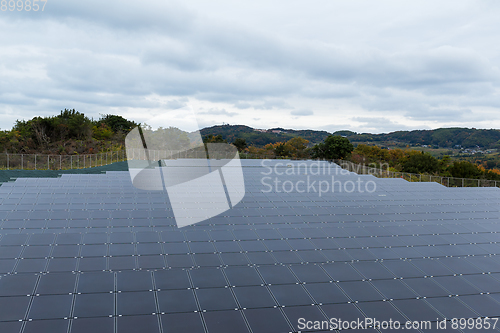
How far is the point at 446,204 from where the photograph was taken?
763 inches

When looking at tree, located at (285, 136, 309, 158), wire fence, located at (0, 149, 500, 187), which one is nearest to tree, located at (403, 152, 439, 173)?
tree, located at (285, 136, 309, 158)

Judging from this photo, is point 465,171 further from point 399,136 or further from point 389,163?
point 399,136

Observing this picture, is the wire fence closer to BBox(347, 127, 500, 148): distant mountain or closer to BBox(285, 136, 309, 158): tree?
BBox(285, 136, 309, 158): tree

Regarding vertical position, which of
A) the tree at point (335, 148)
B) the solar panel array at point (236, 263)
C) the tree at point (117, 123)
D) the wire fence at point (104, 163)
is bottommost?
the solar panel array at point (236, 263)

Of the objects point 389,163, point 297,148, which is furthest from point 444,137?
point 297,148

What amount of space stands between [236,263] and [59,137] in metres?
62.1

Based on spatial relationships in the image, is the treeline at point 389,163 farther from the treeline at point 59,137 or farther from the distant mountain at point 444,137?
the distant mountain at point 444,137

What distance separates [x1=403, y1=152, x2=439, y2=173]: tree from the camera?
73.8 metres

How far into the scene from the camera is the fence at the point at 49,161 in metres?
35.1

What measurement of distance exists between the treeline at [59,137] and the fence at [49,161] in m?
19.1

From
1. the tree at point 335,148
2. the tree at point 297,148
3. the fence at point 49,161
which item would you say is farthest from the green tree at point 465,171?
the fence at point 49,161

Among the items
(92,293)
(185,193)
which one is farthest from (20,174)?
(92,293)

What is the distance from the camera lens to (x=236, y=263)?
10.6 meters

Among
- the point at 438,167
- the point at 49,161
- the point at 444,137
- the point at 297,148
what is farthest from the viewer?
the point at 444,137
